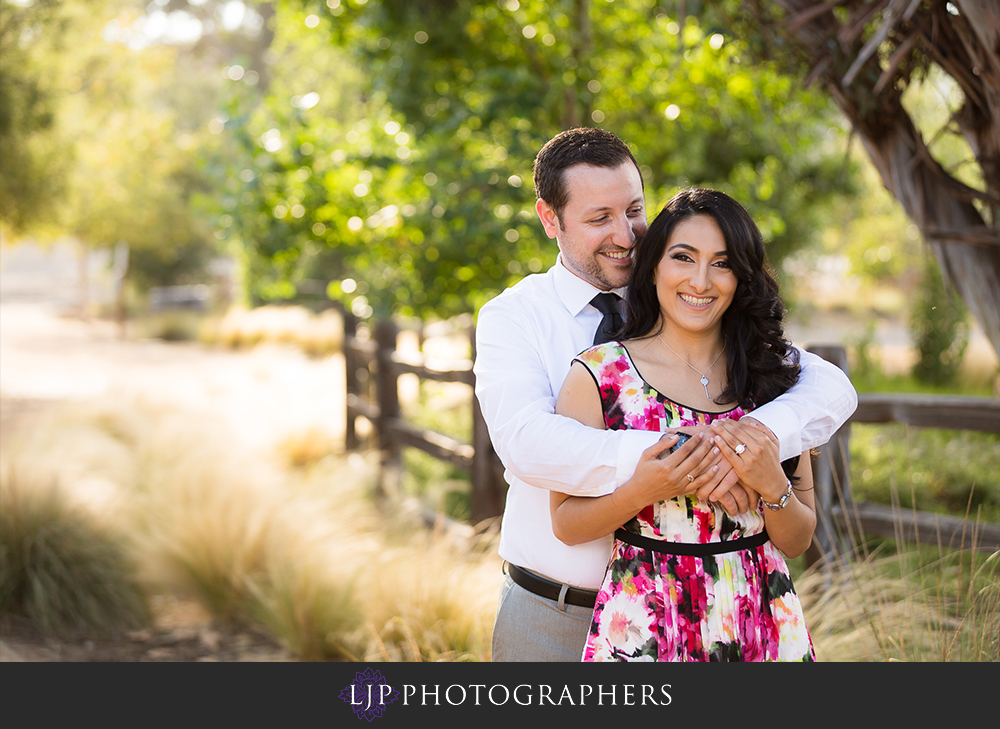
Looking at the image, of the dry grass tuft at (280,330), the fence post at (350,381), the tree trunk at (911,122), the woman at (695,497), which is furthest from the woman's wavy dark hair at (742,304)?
the dry grass tuft at (280,330)

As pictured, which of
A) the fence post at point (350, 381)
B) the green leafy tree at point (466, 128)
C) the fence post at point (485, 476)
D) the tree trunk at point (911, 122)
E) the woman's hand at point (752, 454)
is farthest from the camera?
the fence post at point (350, 381)

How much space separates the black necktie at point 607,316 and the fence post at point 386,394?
4.88 meters

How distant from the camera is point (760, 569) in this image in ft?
6.30

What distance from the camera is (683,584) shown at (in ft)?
6.10

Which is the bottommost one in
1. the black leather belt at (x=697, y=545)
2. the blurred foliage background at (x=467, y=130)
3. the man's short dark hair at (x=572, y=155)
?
the black leather belt at (x=697, y=545)

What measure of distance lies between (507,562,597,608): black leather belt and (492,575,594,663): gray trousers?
0.04ft

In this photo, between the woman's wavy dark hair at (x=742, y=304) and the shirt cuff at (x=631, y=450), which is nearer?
the shirt cuff at (x=631, y=450)

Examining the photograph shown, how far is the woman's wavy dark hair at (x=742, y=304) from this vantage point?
6.19ft

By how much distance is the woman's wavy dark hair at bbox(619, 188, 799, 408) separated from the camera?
1.89 m

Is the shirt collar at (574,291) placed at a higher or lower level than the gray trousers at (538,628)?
higher

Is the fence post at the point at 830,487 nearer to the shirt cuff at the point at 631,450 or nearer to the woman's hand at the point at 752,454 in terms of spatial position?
the woman's hand at the point at 752,454

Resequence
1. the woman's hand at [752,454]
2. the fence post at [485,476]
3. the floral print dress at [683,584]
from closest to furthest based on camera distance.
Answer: the woman's hand at [752,454] → the floral print dress at [683,584] → the fence post at [485,476]

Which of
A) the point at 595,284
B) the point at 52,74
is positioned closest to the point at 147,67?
the point at 52,74
